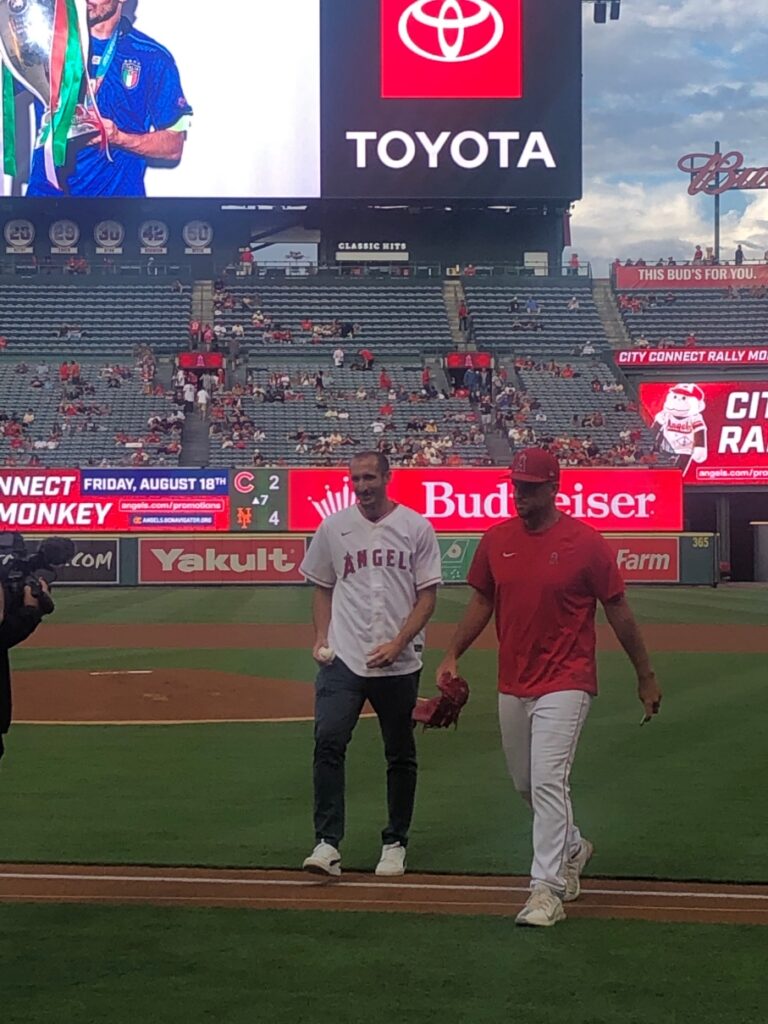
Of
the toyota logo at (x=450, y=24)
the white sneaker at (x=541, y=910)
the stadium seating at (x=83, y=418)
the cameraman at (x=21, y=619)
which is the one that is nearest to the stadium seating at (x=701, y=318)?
the toyota logo at (x=450, y=24)

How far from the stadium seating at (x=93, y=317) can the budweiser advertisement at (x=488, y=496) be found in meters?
10.6

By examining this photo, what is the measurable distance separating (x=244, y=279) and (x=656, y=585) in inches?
762

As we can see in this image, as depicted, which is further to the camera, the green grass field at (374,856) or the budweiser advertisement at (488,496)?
the budweiser advertisement at (488,496)

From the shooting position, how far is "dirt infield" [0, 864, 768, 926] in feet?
21.2

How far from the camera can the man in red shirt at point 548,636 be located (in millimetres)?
6273

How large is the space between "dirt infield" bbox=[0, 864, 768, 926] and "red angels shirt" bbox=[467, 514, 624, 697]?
97 cm

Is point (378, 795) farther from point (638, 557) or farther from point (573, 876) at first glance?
point (638, 557)

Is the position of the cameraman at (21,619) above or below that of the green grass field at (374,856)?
above

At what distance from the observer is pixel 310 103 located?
4491cm

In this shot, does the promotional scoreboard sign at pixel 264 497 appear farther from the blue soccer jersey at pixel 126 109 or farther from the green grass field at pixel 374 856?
the green grass field at pixel 374 856

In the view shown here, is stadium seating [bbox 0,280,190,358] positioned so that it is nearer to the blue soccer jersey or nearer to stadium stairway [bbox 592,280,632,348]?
the blue soccer jersey

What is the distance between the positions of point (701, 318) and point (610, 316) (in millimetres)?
2860

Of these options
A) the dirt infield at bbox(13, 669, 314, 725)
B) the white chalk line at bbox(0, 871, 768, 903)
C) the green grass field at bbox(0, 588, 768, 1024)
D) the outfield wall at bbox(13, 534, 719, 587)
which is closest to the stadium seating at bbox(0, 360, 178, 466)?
the outfield wall at bbox(13, 534, 719, 587)

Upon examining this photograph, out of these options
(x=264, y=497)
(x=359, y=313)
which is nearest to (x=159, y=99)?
(x=359, y=313)
